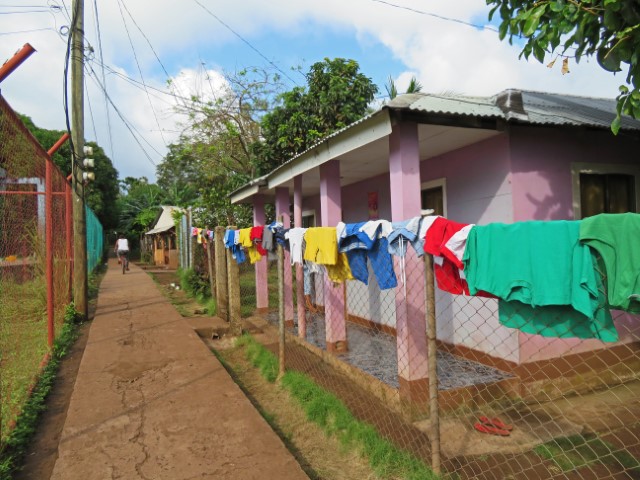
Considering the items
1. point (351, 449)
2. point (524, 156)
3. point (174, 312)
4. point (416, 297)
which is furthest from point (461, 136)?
point (174, 312)

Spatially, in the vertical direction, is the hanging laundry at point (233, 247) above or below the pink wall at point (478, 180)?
Answer: below

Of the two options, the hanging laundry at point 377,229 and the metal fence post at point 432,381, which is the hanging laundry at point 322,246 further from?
the metal fence post at point 432,381

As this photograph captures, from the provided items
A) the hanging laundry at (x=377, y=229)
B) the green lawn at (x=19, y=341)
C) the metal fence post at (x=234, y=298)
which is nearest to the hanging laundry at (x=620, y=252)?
the hanging laundry at (x=377, y=229)

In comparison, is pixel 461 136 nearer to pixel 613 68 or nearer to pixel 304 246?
pixel 613 68

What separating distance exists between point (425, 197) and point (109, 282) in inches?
522

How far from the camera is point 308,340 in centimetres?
654

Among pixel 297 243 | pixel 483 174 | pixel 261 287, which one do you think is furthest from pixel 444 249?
A: pixel 261 287

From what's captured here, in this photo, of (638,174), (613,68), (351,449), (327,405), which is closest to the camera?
(613,68)

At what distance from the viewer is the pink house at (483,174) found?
4.01 m

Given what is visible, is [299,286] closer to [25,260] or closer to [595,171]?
[25,260]

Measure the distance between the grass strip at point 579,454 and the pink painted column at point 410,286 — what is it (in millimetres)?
1063

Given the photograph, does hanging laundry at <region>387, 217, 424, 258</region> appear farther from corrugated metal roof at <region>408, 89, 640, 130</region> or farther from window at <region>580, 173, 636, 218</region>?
window at <region>580, 173, 636, 218</region>

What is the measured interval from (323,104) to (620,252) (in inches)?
386

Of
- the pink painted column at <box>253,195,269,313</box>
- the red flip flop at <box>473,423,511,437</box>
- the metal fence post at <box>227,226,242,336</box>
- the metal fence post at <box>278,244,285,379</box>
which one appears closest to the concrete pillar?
the metal fence post at <box>227,226,242,336</box>
